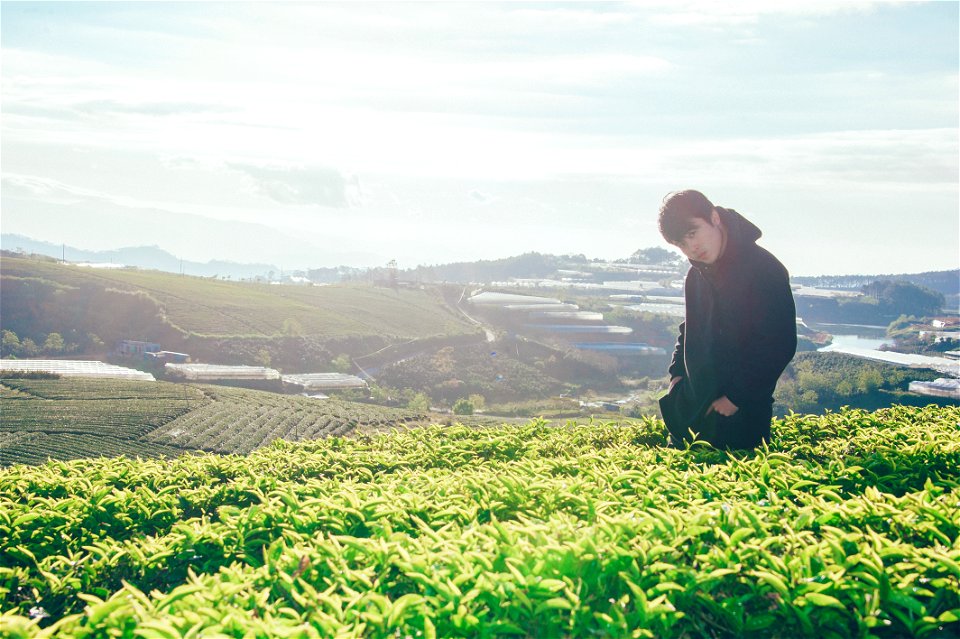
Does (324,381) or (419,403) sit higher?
(324,381)

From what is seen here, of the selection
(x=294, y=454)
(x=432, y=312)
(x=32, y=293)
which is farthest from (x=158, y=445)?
(x=432, y=312)

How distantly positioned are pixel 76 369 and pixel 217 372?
7.16m

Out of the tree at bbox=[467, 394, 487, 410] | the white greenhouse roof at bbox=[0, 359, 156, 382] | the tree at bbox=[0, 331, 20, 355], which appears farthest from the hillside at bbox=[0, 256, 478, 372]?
the tree at bbox=[467, 394, 487, 410]

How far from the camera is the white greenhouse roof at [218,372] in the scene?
4184 centimetres

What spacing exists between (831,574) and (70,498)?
3.84 metres

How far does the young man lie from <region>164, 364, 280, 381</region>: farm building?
37.8 m

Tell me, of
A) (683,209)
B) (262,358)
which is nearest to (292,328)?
(262,358)

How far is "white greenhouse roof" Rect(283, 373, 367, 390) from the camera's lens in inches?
1692

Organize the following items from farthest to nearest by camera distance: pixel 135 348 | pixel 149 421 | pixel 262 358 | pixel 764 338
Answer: pixel 262 358
pixel 135 348
pixel 149 421
pixel 764 338

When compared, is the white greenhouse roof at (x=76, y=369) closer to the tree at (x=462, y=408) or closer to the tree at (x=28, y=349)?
the tree at (x=28, y=349)

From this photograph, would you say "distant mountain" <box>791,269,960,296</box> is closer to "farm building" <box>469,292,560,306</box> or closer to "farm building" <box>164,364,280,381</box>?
"farm building" <box>469,292,560,306</box>

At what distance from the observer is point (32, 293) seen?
54250 mm

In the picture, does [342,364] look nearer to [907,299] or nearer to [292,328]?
[292,328]

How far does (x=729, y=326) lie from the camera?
246 inches
